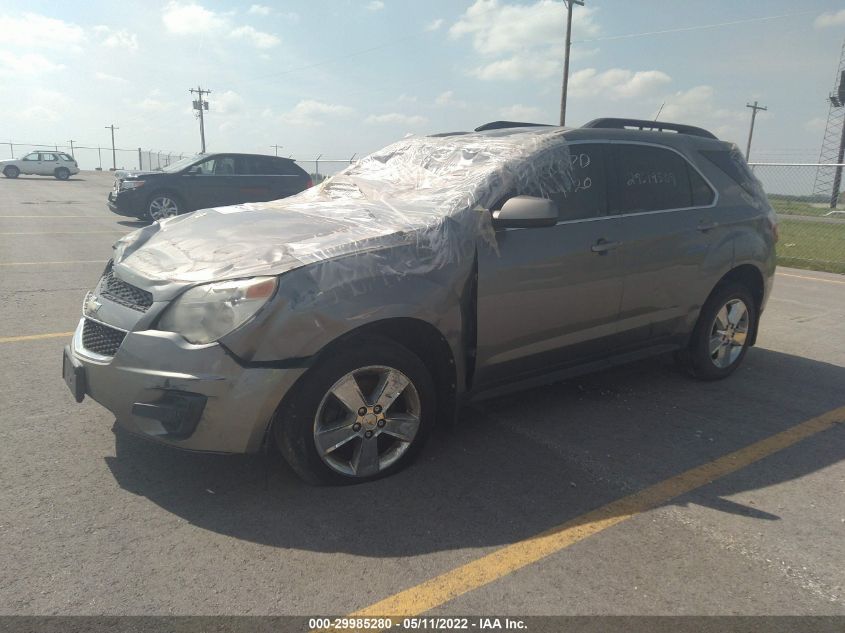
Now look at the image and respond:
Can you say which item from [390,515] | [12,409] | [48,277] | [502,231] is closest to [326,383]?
[390,515]

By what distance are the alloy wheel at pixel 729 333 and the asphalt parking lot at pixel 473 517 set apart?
436 millimetres

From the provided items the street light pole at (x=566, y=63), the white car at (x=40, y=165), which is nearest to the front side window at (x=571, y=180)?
the street light pole at (x=566, y=63)

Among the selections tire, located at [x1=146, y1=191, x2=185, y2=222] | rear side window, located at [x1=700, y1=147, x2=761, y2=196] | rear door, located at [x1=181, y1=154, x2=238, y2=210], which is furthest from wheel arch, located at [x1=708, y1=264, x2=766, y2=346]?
tire, located at [x1=146, y1=191, x2=185, y2=222]

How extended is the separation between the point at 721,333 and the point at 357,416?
315 centimetres

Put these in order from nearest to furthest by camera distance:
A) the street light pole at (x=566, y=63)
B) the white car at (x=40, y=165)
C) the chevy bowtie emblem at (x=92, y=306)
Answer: the chevy bowtie emblem at (x=92, y=306) < the street light pole at (x=566, y=63) < the white car at (x=40, y=165)

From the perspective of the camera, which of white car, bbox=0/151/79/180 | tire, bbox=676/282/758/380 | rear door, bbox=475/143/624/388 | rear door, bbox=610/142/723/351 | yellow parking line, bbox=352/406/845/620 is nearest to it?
yellow parking line, bbox=352/406/845/620

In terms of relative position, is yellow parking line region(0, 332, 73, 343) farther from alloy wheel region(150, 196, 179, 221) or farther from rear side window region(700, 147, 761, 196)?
alloy wheel region(150, 196, 179, 221)

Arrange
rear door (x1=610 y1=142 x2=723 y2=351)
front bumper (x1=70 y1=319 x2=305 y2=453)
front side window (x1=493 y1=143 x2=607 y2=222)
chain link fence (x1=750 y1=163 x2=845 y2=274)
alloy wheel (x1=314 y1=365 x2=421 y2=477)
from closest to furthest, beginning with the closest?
front bumper (x1=70 y1=319 x2=305 y2=453), alloy wheel (x1=314 y1=365 x2=421 y2=477), front side window (x1=493 y1=143 x2=607 y2=222), rear door (x1=610 y1=142 x2=723 y2=351), chain link fence (x1=750 y1=163 x2=845 y2=274)

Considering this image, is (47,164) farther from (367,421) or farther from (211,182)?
(367,421)

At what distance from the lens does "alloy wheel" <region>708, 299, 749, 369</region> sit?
480 centimetres

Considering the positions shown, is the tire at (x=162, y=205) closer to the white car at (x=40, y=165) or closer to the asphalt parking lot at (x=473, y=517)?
the asphalt parking lot at (x=473, y=517)

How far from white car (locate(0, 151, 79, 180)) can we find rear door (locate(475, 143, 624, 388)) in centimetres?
4235

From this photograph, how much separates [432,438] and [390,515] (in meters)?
0.87

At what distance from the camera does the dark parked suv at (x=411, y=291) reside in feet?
9.07
